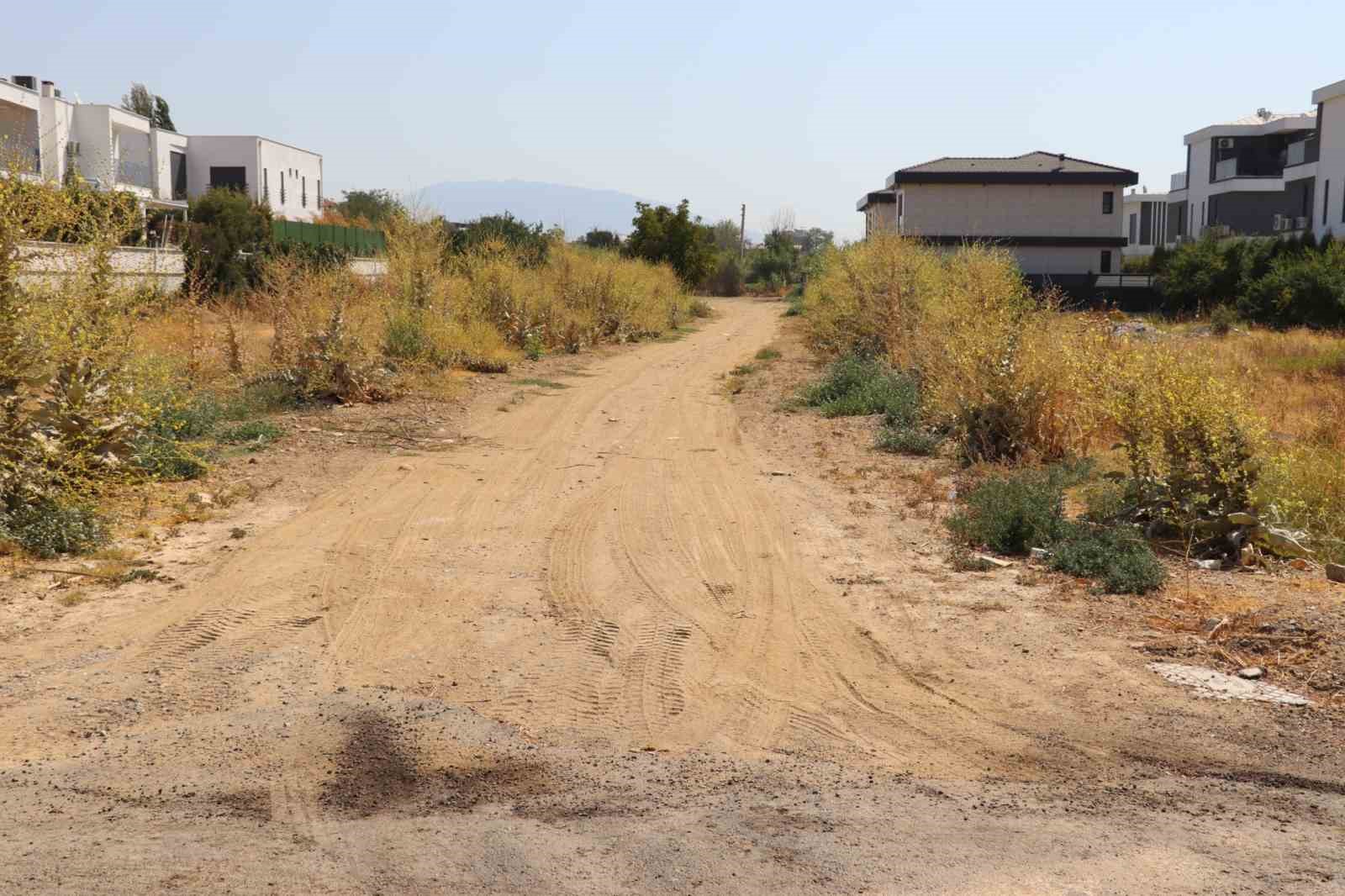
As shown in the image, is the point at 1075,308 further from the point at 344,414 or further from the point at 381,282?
the point at 344,414

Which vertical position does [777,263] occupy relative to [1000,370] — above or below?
above

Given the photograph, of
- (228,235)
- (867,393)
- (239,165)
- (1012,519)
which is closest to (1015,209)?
(228,235)

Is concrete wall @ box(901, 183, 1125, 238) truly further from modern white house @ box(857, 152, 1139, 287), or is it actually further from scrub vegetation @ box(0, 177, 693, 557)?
scrub vegetation @ box(0, 177, 693, 557)

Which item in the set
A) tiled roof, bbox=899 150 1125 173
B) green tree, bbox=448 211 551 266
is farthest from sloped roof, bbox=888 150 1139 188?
green tree, bbox=448 211 551 266

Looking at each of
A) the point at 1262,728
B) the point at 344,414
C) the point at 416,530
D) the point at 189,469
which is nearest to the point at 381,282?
the point at 344,414

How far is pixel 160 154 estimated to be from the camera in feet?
177

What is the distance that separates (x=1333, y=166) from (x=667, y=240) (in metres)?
26.4

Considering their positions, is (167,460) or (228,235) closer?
(167,460)

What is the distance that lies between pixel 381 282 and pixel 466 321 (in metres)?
2.99

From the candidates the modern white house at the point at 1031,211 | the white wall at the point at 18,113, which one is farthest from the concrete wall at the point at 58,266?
the modern white house at the point at 1031,211

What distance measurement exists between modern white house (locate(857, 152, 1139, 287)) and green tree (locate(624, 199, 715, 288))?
9.16m

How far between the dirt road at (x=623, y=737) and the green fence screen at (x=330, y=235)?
33497mm

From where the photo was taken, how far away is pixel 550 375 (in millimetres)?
23625

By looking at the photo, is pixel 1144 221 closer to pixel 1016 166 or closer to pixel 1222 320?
pixel 1016 166
